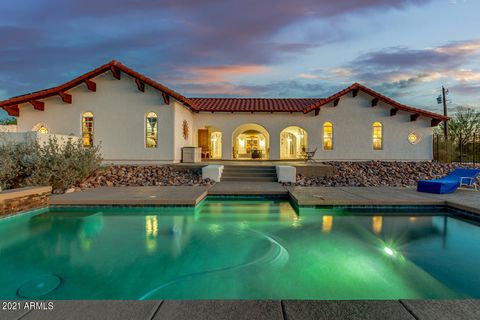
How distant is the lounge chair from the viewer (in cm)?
918

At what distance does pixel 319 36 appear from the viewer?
55.5 feet

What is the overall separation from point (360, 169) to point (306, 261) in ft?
36.3

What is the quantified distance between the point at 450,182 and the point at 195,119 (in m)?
14.0

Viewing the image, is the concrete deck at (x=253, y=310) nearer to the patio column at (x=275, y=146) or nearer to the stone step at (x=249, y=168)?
the stone step at (x=249, y=168)

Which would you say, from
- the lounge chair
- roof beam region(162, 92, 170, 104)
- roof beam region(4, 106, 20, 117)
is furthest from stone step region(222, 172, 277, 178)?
roof beam region(4, 106, 20, 117)

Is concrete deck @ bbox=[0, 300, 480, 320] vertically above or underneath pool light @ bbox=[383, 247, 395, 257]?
above

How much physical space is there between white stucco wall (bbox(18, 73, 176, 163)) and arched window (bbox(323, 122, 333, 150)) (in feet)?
31.5

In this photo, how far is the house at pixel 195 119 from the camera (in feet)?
48.3

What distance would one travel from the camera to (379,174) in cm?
1385

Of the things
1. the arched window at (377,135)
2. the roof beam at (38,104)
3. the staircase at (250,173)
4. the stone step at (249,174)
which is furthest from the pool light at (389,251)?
the roof beam at (38,104)

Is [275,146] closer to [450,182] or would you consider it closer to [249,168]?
[249,168]

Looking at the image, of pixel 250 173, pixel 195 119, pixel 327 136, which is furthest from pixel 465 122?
pixel 195 119

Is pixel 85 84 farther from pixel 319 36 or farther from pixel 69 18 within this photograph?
pixel 319 36

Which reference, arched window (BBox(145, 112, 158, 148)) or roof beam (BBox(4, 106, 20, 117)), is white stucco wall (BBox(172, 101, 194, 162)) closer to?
arched window (BBox(145, 112, 158, 148))
